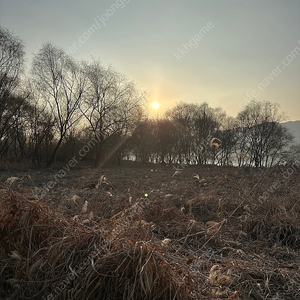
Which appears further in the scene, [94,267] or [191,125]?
[191,125]

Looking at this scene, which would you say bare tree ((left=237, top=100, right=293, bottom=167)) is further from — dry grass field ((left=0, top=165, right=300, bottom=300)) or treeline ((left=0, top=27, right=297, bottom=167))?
dry grass field ((left=0, top=165, right=300, bottom=300))

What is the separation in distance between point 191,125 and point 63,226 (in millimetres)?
42469

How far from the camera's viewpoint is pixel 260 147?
42906 mm

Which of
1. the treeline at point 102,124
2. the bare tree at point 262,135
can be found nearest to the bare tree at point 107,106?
the treeline at point 102,124

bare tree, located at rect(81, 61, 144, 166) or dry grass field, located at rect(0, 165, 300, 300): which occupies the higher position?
bare tree, located at rect(81, 61, 144, 166)

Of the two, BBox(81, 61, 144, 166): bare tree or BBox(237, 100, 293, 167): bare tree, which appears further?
BBox(237, 100, 293, 167): bare tree

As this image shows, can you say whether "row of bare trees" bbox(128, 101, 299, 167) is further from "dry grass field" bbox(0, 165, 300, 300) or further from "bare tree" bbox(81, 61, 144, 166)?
"dry grass field" bbox(0, 165, 300, 300)

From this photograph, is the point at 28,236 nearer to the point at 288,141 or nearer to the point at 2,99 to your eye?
the point at 2,99

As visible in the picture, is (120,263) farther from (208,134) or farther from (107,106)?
(208,134)

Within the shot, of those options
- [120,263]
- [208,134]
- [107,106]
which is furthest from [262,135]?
[120,263]

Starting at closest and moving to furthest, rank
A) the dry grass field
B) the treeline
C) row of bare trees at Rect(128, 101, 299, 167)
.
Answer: the dry grass field → the treeline → row of bare trees at Rect(128, 101, 299, 167)

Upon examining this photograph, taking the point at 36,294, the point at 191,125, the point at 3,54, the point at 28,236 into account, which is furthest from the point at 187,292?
the point at 191,125

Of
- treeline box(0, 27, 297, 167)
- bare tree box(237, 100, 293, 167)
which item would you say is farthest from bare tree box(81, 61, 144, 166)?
bare tree box(237, 100, 293, 167)

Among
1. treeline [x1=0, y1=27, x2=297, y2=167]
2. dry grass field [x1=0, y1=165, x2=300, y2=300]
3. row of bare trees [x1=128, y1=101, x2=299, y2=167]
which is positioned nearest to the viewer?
dry grass field [x1=0, y1=165, x2=300, y2=300]
